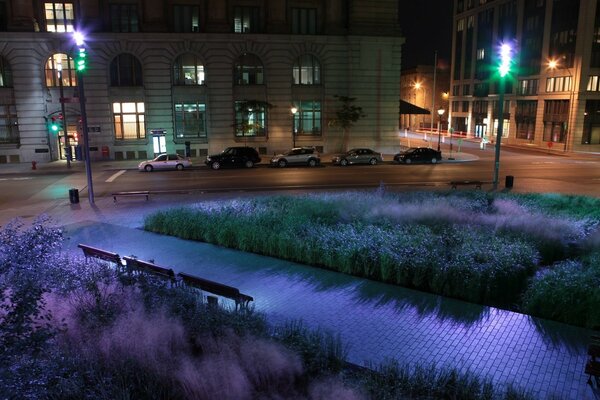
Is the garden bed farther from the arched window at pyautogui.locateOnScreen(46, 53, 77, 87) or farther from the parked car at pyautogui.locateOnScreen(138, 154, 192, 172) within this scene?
the arched window at pyautogui.locateOnScreen(46, 53, 77, 87)

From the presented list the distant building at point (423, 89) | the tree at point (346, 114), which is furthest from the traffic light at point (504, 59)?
the distant building at point (423, 89)

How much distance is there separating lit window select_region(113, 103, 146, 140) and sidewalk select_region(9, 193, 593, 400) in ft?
97.6

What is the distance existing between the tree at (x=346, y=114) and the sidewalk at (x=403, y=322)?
30823 millimetres

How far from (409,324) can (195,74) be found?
125ft

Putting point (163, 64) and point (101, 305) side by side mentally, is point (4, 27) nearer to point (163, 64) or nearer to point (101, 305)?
point (163, 64)

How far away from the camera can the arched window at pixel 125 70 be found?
139ft

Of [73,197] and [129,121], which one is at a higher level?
[129,121]

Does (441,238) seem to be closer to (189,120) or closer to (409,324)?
(409,324)

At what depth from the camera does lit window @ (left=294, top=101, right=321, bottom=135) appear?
1827 inches

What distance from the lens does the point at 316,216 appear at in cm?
1809

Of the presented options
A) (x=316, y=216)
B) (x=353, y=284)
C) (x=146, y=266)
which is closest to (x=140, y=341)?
(x=146, y=266)

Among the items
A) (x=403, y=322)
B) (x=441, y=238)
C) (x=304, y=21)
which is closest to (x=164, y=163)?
(x=304, y=21)

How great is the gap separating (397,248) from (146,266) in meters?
6.38

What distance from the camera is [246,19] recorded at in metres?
44.6
